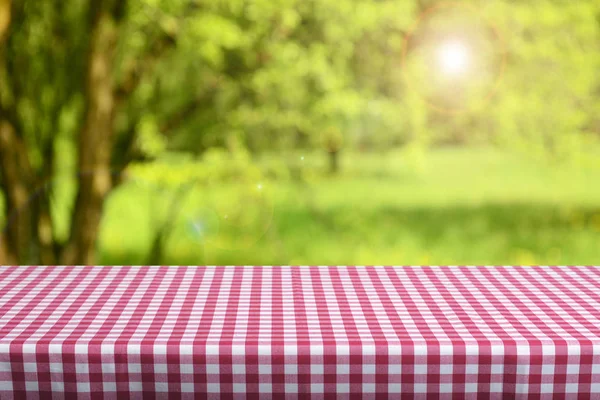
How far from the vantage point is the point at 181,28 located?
3.04 metres

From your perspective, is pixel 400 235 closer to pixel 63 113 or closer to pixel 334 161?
pixel 334 161

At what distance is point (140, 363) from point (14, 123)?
2277 mm

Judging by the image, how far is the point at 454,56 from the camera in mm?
3074

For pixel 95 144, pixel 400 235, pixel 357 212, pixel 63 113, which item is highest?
pixel 63 113

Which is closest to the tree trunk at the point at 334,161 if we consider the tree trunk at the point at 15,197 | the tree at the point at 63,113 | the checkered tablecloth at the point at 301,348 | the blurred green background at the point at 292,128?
the blurred green background at the point at 292,128

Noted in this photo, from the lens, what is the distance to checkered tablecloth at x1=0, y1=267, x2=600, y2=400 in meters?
1.12

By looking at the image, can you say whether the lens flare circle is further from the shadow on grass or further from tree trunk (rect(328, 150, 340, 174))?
the shadow on grass

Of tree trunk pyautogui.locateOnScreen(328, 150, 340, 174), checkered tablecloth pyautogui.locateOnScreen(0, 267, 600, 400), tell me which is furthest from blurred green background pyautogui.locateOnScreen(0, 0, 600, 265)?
checkered tablecloth pyautogui.locateOnScreen(0, 267, 600, 400)

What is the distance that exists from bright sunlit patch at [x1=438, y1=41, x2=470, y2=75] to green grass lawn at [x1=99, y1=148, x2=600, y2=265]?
1.19ft

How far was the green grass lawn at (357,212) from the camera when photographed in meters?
3.15

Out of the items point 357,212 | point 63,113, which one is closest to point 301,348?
point 357,212

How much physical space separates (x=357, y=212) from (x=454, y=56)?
0.81 meters

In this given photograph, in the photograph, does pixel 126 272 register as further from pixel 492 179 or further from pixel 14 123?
pixel 492 179

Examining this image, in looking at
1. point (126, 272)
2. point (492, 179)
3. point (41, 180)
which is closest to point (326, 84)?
point (492, 179)
